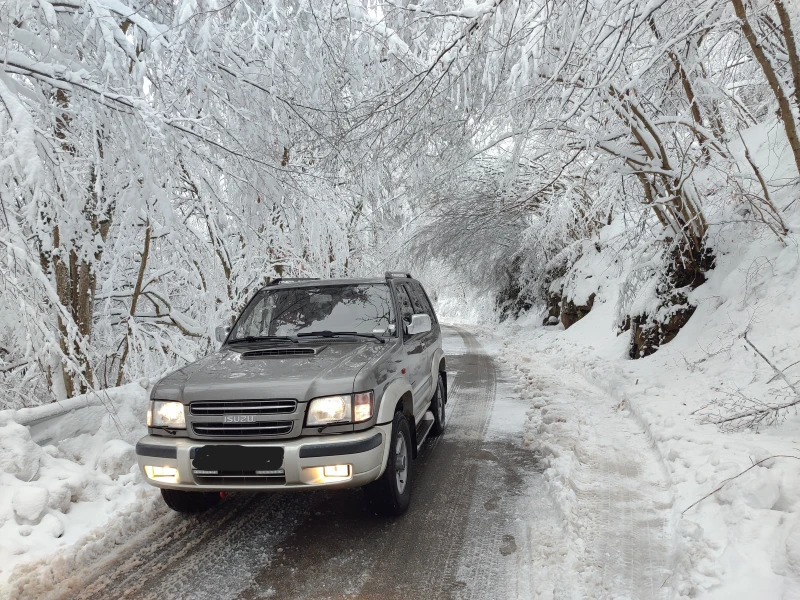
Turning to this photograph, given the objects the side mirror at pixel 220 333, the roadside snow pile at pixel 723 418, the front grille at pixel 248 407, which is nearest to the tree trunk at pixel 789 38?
the roadside snow pile at pixel 723 418

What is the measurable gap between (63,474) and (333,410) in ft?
7.35

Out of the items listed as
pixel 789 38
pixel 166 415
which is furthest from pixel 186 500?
pixel 789 38

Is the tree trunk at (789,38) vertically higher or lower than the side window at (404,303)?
higher

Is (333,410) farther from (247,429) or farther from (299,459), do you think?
(247,429)

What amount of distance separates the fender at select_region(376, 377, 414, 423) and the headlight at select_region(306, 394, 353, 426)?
270mm

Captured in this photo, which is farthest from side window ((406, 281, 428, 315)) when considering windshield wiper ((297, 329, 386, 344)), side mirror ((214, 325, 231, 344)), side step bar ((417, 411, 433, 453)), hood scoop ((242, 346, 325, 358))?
side mirror ((214, 325, 231, 344))

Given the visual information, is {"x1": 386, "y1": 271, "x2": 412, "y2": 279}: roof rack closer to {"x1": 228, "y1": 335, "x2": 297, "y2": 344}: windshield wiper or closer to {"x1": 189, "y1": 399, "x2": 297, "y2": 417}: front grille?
{"x1": 228, "y1": 335, "x2": 297, "y2": 344}: windshield wiper

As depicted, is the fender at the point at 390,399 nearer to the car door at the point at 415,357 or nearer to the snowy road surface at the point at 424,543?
the car door at the point at 415,357

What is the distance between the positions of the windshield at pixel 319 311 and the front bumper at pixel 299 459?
1.28 metres

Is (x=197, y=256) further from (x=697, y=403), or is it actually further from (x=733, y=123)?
(x=733, y=123)

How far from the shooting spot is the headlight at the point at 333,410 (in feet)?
11.3

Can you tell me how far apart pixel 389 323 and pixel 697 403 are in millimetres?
3867

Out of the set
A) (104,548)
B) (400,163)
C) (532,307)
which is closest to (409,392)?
(104,548)

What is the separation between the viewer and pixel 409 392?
4.44 meters
